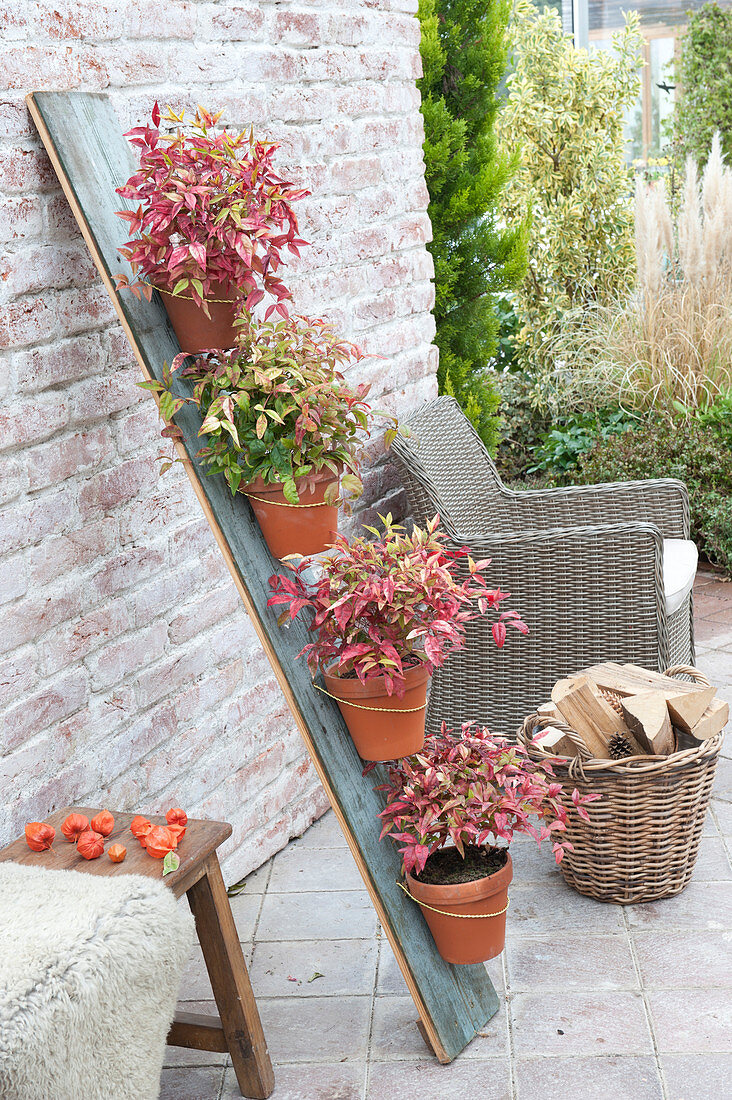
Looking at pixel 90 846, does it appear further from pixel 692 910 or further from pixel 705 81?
pixel 705 81

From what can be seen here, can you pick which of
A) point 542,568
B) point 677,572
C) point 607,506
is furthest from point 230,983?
point 607,506

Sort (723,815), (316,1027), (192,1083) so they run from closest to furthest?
(192,1083) → (316,1027) → (723,815)

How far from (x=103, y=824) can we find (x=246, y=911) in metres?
0.77

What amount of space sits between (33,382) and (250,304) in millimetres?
407

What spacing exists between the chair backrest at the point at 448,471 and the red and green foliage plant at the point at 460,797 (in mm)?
925

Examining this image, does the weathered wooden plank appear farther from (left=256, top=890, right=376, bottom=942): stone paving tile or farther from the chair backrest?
the chair backrest

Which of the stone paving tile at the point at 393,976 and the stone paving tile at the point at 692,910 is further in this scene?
the stone paving tile at the point at 692,910

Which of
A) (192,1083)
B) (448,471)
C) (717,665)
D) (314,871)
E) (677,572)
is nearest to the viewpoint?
(192,1083)

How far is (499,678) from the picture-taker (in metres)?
2.86

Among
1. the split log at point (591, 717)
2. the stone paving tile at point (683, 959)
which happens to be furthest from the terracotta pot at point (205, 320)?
the stone paving tile at point (683, 959)

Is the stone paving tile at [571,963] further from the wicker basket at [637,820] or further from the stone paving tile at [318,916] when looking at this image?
the stone paving tile at [318,916]

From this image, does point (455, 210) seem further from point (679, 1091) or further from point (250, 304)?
point (679, 1091)

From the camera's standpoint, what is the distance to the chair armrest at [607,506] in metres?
3.07

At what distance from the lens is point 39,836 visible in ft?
5.56
